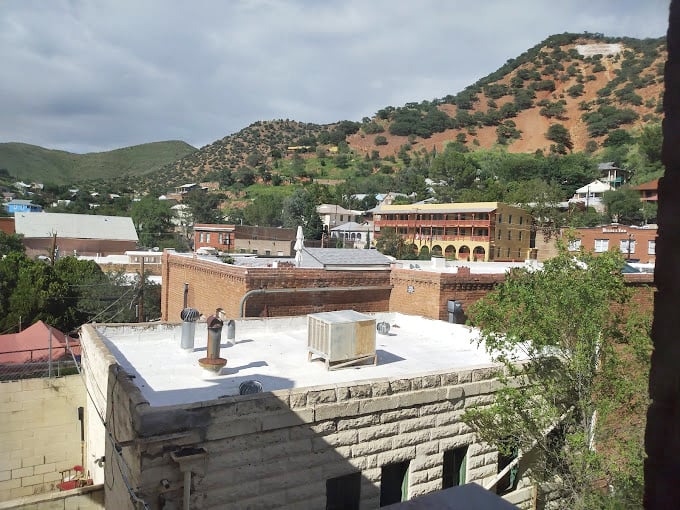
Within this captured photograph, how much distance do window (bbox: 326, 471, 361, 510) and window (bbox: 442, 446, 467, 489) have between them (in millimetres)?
1945

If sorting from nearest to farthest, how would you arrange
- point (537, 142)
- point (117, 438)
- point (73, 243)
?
point (117, 438), point (73, 243), point (537, 142)

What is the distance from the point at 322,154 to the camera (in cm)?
13800

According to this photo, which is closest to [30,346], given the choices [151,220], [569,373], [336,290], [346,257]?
[336,290]

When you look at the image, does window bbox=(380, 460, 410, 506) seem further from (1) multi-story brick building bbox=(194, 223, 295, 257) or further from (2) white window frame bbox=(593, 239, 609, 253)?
(1) multi-story brick building bbox=(194, 223, 295, 257)

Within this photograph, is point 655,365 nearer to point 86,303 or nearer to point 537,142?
point 86,303

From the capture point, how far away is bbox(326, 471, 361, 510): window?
8.37 m

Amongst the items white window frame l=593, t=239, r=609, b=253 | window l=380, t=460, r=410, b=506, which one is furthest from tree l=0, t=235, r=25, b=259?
white window frame l=593, t=239, r=609, b=253

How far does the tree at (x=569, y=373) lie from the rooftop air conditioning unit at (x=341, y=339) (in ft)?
7.75

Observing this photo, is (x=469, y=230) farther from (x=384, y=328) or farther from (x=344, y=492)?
(x=344, y=492)

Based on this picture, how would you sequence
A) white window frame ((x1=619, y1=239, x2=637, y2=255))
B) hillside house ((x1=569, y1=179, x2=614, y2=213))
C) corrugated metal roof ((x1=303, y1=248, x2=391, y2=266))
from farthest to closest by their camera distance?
hillside house ((x1=569, y1=179, x2=614, y2=213)) → white window frame ((x1=619, y1=239, x2=637, y2=255)) → corrugated metal roof ((x1=303, y1=248, x2=391, y2=266))

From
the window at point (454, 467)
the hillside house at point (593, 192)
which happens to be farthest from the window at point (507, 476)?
the hillside house at point (593, 192)

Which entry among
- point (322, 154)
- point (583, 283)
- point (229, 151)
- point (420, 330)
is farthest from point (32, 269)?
point (229, 151)

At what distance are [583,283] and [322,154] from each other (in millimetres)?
132423

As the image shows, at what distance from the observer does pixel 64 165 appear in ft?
628
